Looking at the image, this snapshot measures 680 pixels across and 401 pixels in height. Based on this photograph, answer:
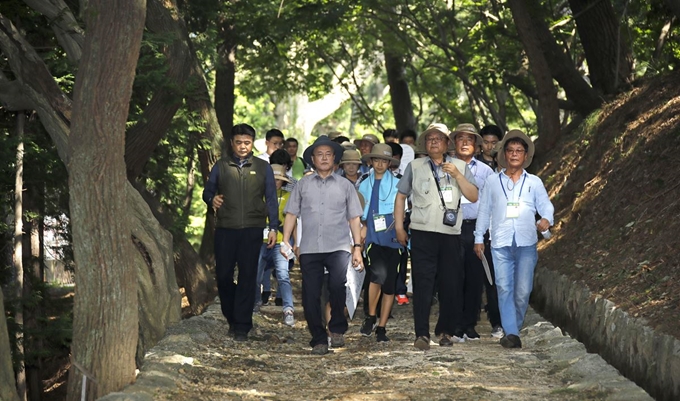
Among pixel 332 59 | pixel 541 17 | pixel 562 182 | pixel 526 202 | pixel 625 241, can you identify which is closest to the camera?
pixel 526 202

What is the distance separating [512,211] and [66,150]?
14.3 ft

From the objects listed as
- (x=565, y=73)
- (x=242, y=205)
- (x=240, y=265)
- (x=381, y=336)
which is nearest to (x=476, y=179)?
(x=381, y=336)

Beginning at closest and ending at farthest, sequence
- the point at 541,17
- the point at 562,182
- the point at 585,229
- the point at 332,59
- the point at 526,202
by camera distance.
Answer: the point at 526,202 → the point at 585,229 → the point at 562,182 → the point at 541,17 → the point at 332,59

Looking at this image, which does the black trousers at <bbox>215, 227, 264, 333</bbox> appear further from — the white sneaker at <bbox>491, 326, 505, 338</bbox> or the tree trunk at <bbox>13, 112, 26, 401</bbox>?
the tree trunk at <bbox>13, 112, 26, 401</bbox>

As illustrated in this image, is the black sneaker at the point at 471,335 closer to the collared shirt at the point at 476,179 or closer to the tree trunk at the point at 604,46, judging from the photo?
the collared shirt at the point at 476,179

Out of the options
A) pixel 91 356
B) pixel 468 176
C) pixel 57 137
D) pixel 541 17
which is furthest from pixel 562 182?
pixel 91 356

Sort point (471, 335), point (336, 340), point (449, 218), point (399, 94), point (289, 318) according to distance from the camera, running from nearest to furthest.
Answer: point (449, 218)
point (336, 340)
point (471, 335)
point (289, 318)
point (399, 94)

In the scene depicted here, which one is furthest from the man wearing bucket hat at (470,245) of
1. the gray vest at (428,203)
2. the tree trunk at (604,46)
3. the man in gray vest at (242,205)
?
the tree trunk at (604,46)

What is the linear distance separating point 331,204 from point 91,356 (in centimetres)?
328

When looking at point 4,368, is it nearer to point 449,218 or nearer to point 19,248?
point 449,218

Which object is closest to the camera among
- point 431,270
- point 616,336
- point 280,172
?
point 616,336

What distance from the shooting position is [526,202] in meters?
10.8

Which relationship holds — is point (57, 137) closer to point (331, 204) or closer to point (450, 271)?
point (331, 204)

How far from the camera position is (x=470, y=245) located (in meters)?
→ 11.9
